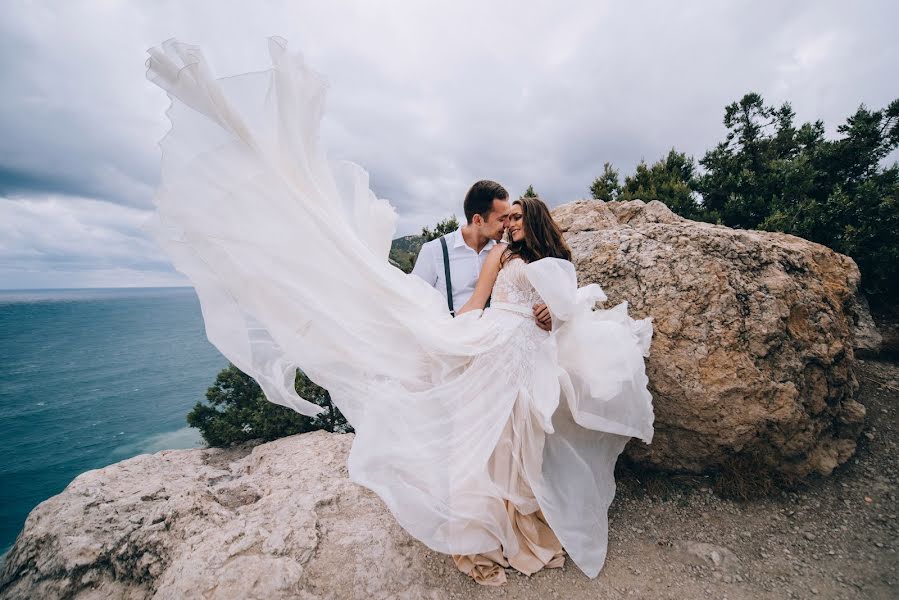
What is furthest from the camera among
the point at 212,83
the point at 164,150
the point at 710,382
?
the point at 710,382

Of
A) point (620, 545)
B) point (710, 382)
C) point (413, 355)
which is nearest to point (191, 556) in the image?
point (413, 355)

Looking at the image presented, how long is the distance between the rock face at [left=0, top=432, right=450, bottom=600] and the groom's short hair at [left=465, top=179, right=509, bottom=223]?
3391 millimetres

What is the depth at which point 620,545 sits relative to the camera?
3.21 m

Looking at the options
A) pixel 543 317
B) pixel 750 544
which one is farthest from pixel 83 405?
pixel 750 544

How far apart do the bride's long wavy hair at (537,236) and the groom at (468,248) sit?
0.79 m

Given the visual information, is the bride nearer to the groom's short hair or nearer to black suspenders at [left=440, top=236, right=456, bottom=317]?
black suspenders at [left=440, top=236, right=456, bottom=317]

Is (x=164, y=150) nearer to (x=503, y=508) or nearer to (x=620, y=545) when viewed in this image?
(x=503, y=508)

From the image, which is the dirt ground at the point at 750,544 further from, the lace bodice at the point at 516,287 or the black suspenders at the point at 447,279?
the black suspenders at the point at 447,279

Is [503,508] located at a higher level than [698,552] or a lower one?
higher

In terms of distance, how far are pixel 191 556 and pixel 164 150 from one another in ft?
10.2

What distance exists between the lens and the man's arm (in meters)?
4.13

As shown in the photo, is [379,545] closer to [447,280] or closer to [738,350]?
[447,280]

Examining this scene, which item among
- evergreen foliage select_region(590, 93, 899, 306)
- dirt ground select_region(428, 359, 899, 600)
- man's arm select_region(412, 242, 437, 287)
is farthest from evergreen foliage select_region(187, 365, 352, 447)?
evergreen foliage select_region(590, 93, 899, 306)

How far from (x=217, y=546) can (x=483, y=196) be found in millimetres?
4183
